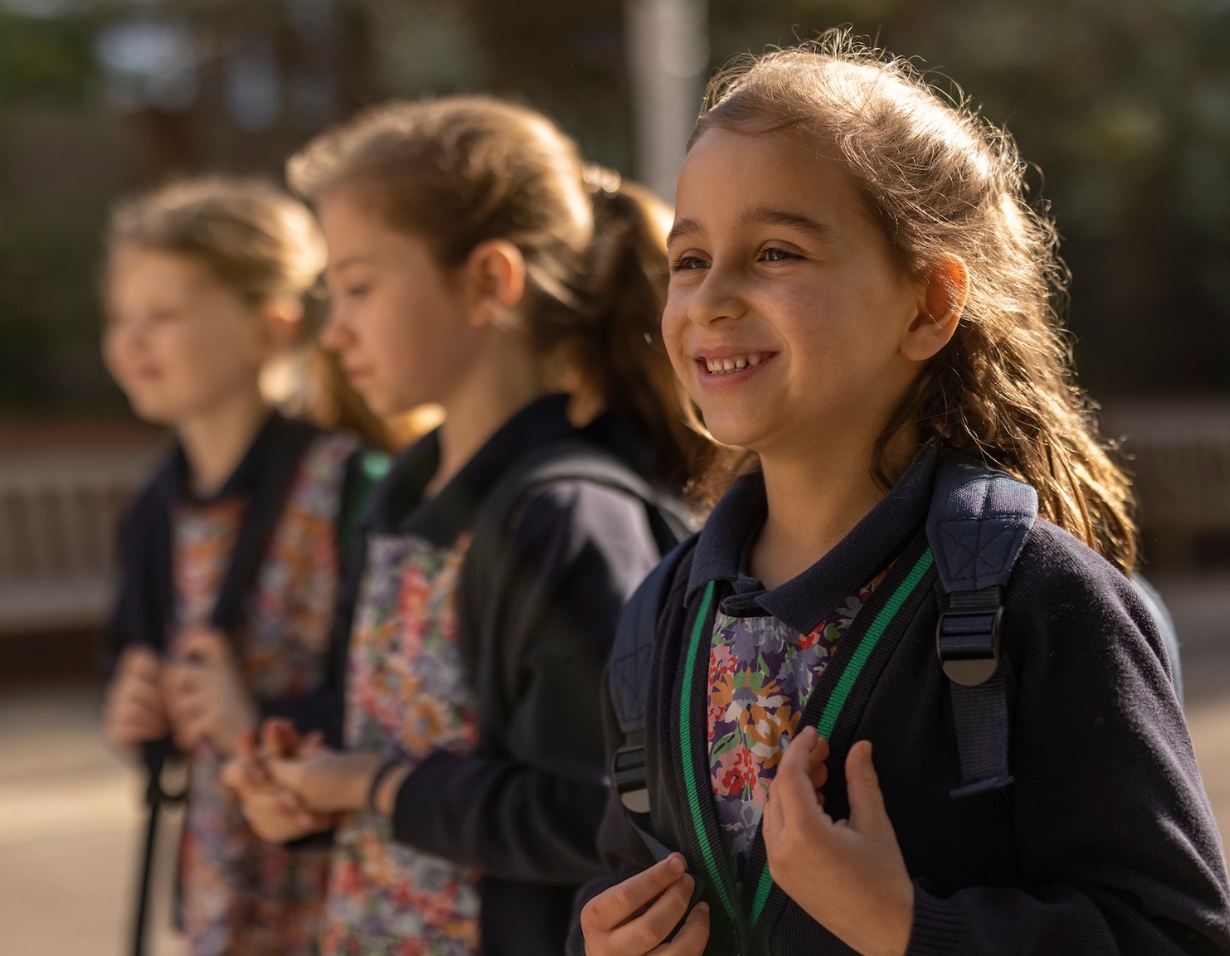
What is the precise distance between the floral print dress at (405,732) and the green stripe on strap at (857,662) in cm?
73

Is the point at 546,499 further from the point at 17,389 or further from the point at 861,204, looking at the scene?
the point at 17,389

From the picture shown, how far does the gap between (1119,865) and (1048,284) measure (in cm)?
66

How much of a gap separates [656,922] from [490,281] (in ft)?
3.78

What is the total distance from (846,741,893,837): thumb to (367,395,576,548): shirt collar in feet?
3.08

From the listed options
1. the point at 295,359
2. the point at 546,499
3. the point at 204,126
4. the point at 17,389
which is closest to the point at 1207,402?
the point at 204,126

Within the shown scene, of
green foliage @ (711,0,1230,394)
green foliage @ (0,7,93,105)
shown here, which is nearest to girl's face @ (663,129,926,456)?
green foliage @ (711,0,1230,394)

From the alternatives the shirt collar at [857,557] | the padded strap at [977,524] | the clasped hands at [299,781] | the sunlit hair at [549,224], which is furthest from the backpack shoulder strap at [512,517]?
the padded strap at [977,524]

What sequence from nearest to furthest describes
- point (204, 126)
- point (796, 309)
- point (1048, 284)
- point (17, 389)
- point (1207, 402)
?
point (796, 309), point (1048, 284), point (17, 389), point (204, 126), point (1207, 402)

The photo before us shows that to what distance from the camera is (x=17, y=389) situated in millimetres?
9094

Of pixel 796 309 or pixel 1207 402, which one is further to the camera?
pixel 1207 402

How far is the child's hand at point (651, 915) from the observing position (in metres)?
1.21

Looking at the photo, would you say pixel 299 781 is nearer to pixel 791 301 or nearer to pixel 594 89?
pixel 791 301

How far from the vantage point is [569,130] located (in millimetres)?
10062

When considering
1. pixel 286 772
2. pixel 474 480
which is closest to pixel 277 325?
pixel 474 480
